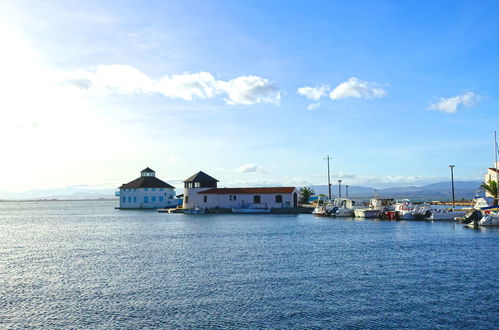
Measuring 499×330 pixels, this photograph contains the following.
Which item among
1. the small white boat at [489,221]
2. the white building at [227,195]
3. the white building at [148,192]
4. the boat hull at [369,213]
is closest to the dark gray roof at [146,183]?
the white building at [148,192]

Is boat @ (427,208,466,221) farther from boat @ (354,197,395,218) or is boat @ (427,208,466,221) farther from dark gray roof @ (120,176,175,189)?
dark gray roof @ (120,176,175,189)

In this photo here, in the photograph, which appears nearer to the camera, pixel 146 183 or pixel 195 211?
pixel 195 211

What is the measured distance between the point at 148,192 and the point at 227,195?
34.3 meters

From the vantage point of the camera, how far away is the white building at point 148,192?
132m

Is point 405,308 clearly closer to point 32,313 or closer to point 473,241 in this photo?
point 32,313

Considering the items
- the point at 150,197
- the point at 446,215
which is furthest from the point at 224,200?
the point at 446,215

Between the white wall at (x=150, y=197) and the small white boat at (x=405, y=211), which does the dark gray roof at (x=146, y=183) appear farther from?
the small white boat at (x=405, y=211)

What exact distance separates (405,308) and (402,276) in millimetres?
7733

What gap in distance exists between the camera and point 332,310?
23047mm

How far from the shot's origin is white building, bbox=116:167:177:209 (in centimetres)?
13250

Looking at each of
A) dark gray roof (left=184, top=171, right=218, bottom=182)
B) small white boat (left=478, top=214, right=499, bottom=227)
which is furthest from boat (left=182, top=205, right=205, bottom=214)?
small white boat (left=478, top=214, right=499, bottom=227)

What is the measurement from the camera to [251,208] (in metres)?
104

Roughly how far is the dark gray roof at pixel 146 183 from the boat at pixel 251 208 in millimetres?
35431

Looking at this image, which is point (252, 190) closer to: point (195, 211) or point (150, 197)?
point (195, 211)
